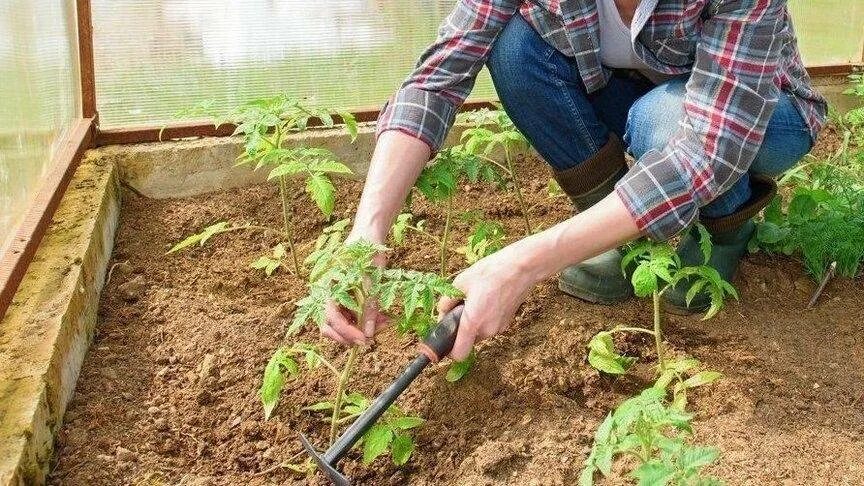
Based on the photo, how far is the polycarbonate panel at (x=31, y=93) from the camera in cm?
249

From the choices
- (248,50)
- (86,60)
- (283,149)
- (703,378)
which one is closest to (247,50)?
(248,50)

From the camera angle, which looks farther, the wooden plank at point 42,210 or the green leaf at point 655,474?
the wooden plank at point 42,210

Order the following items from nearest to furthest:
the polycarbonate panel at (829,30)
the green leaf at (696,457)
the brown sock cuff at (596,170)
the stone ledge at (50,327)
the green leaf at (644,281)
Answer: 1. the green leaf at (696,457)
2. the stone ledge at (50,327)
3. the green leaf at (644,281)
4. the brown sock cuff at (596,170)
5. the polycarbonate panel at (829,30)

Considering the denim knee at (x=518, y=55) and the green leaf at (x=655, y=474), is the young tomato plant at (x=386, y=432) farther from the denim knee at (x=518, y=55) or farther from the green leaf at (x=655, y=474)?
the denim knee at (x=518, y=55)

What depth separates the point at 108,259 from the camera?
289 cm

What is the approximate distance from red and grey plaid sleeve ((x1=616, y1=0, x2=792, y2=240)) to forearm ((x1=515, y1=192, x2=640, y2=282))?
A: 0.03 metres

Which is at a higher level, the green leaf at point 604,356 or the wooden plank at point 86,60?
the wooden plank at point 86,60

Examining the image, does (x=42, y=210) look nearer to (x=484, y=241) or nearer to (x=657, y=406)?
(x=484, y=241)

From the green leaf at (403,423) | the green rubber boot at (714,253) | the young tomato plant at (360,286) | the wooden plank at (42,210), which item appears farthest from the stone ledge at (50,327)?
the green rubber boot at (714,253)

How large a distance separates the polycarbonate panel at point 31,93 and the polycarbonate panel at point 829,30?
277 centimetres

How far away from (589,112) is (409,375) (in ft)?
3.22

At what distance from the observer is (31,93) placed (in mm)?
2746

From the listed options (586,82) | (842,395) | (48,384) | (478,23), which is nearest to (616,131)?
(586,82)

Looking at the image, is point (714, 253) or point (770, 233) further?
point (770, 233)
